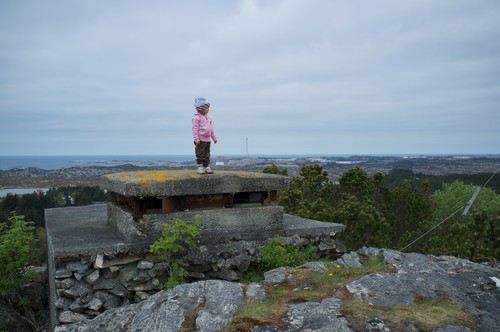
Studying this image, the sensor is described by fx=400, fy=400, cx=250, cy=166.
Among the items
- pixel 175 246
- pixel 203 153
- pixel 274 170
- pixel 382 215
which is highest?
pixel 203 153

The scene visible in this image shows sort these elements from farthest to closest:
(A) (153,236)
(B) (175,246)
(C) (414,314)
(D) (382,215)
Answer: (D) (382,215) < (A) (153,236) < (B) (175,246) < (C) (414,314)

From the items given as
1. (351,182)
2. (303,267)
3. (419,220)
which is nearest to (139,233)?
(303,267)

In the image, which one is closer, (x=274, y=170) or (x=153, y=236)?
(x=153, y=236)

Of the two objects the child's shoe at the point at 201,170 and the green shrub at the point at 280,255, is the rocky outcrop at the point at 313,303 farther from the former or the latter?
the child's shoe at the point at 201,170

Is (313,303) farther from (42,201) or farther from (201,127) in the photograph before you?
(42,201)

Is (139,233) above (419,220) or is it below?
above

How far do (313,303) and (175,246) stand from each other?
224 centimetres

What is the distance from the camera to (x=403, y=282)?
4551mm

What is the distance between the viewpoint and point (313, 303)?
13.4 feet

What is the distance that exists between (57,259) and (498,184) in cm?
3464

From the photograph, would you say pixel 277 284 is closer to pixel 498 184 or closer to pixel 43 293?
pixel 43 293

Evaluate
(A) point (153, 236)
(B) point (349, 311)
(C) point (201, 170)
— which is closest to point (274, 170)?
(C) point (201, 170)

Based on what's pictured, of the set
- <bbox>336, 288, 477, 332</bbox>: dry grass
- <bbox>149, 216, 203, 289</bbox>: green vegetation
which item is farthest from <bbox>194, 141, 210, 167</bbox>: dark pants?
<bbox>336, 288, 477, 332</bbox>: dry grass

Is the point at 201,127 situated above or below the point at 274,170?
above
